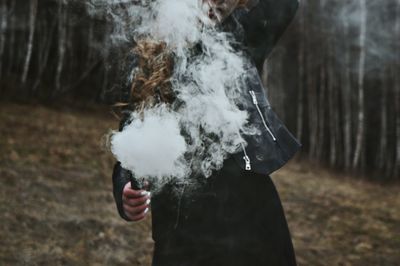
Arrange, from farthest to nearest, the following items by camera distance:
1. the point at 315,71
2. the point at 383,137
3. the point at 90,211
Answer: the point at 315,71
the point at 383,137
the point at 90,211

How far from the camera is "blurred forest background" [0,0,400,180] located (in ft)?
41.4

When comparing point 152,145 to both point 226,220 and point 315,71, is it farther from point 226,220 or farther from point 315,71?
point 315,71

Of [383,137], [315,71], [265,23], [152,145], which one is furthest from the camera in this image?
[315,71]

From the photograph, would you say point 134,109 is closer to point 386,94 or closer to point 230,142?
point 230,142

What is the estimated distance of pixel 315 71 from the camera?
15.1 meters

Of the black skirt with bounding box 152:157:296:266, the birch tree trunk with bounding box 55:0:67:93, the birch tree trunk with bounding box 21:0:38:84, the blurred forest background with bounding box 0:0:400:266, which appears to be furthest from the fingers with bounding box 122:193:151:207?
the birch tree trunk with bounding box 55:0:67:93

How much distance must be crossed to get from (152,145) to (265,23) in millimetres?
585

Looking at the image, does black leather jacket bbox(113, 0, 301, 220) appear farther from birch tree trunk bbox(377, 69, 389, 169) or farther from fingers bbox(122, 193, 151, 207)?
birch tree trunk bbox(377, 69, 389, 169)

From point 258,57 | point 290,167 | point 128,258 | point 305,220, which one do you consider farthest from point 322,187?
point 258,57

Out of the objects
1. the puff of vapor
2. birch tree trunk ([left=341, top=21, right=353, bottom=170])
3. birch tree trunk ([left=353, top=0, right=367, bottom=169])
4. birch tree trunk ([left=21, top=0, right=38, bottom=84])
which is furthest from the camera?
birch tree trunk ([left=341, top=21, right=353, bottom=170])

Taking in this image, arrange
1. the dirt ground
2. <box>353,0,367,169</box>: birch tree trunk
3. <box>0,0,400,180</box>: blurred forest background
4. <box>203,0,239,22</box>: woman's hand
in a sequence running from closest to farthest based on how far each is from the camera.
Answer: <box>203,0,239,22</box>: woman's hand, the dirt ground, <box>0,0,400,180</box>: blurred forest background, <box>353,0,367,169</box>: birch tree trunk

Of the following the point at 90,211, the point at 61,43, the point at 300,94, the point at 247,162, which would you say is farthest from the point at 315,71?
the point at 247,162

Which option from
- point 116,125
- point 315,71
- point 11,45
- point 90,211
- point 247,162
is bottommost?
point 90,211

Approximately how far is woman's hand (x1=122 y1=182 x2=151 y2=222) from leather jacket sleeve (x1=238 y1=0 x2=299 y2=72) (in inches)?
25.1
